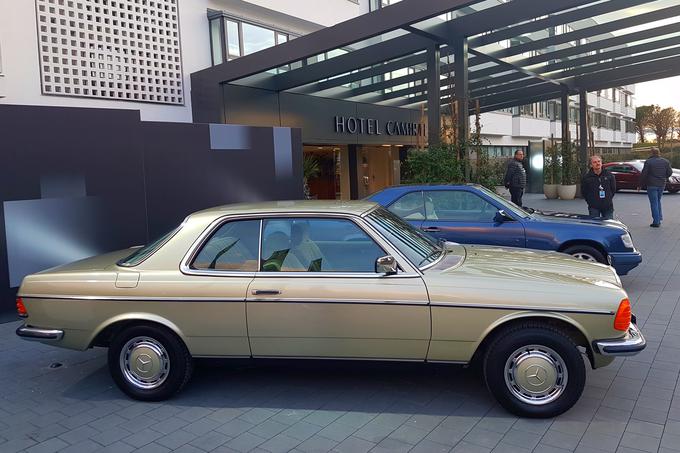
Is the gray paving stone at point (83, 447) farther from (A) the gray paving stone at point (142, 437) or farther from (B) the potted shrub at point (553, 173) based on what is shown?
(B) the potted shrub at point (553, 173)

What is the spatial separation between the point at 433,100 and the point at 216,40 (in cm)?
558

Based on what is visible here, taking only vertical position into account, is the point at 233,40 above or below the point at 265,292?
above

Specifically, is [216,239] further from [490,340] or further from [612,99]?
[612,99]

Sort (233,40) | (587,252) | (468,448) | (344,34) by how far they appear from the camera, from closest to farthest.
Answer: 1. (468,448)
2. (587,252)
3. (344,34)
4. (233,40)

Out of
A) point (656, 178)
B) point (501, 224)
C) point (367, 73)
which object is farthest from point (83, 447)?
point (367, 73)

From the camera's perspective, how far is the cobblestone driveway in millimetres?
3857

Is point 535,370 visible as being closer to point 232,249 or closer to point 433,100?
point 232,249

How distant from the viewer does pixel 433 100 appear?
1308cm

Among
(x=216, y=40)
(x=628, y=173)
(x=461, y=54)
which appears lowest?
(x=628, y=173)

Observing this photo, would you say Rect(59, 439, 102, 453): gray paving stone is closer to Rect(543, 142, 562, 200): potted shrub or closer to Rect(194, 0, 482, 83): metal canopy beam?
Rect(194, 0, 482, 83): metal canopy beam

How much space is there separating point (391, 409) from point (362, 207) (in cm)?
159

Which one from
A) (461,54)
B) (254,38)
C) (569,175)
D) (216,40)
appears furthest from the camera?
(569,175)

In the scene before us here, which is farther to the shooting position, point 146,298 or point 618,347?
point 146,298

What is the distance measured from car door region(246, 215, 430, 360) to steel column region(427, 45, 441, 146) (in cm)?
877
